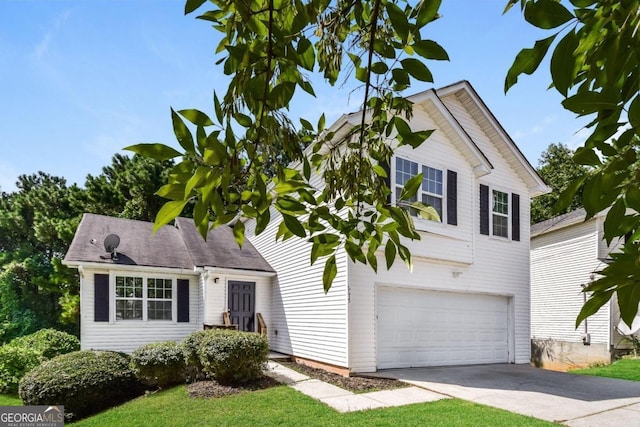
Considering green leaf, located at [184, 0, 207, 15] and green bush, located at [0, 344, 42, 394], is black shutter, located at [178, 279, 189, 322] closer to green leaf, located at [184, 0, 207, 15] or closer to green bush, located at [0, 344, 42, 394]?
green bush, located at [0, 344, 42, 394]

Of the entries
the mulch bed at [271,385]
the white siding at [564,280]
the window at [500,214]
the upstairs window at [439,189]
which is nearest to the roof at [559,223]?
the white siding at [564,280]

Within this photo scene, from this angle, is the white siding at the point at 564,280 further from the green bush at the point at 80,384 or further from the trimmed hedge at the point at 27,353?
the trimmed hedge at the point at 27,353

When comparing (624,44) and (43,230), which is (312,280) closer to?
(624,44)

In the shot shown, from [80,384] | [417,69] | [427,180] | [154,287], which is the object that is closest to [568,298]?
[427,180]

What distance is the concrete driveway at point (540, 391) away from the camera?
7.16 meters

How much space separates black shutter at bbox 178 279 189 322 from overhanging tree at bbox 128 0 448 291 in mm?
12793

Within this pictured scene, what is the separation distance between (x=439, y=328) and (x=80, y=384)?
8910 mm

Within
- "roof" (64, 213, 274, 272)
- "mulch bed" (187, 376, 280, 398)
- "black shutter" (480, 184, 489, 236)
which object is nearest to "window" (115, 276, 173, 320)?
"roof" (64, 213, 274, 272)

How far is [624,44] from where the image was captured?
100cm

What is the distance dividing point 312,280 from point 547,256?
13408 mm

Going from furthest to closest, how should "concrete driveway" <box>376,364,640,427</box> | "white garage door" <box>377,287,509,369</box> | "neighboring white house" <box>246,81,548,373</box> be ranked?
"white garage door" <box>377,287,509,369</box>
"neighboring white house" <box>246,81,548,373</box>
"concrete driveway" <box>376,364,640,427</box>

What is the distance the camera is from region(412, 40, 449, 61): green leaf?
1299mm

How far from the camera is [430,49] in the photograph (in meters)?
1.31

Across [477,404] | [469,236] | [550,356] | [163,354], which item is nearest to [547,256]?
[550,356]
